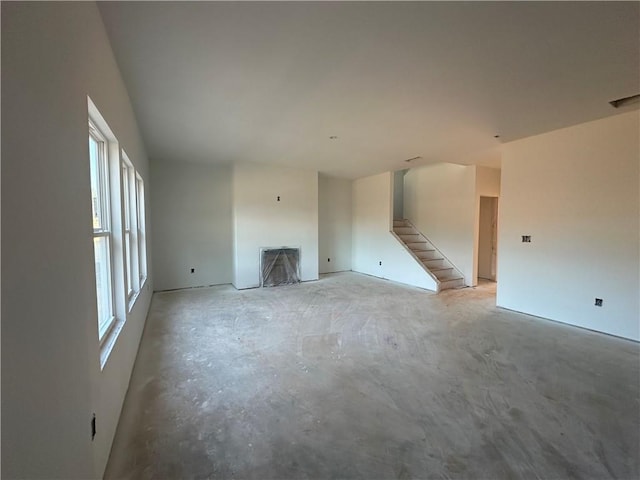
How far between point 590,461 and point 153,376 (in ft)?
10.4

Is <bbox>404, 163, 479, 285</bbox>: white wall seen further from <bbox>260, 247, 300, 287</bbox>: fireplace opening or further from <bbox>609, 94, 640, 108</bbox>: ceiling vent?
<bbox>260, 247, 300, 287</bbox>: fireplace opening

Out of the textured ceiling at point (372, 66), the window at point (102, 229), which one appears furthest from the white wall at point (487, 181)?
the window at point (102, 229)

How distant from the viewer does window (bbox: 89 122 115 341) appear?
2.08 metres

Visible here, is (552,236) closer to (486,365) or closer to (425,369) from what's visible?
(486,365)

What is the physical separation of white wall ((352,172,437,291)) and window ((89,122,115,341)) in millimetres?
5429

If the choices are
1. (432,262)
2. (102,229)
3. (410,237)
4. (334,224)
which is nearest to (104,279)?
(102,229)

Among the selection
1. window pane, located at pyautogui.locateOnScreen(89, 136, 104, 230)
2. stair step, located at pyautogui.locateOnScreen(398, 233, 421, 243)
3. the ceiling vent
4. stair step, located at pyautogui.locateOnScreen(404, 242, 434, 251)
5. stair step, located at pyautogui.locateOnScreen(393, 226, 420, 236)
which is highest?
the ceiling vent

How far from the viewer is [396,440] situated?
1832 mm

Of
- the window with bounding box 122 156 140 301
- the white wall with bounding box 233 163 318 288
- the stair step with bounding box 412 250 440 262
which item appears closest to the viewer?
the window with bounding box 122 156 140 301

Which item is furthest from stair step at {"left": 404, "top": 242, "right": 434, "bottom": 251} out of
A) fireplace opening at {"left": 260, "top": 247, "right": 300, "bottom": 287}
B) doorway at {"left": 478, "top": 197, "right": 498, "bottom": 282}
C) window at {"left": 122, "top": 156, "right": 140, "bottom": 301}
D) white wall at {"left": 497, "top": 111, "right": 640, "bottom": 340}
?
window at {"left": 122, "top": 156, "right": 140, "bottom": 301}

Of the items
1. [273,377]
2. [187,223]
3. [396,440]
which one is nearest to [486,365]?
[396,440]

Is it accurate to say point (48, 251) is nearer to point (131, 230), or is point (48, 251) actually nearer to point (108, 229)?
point (108, 229)

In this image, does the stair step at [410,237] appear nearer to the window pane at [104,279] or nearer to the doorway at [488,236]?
the doorway at [488,236]

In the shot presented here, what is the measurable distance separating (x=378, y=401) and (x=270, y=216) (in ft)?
15.4
